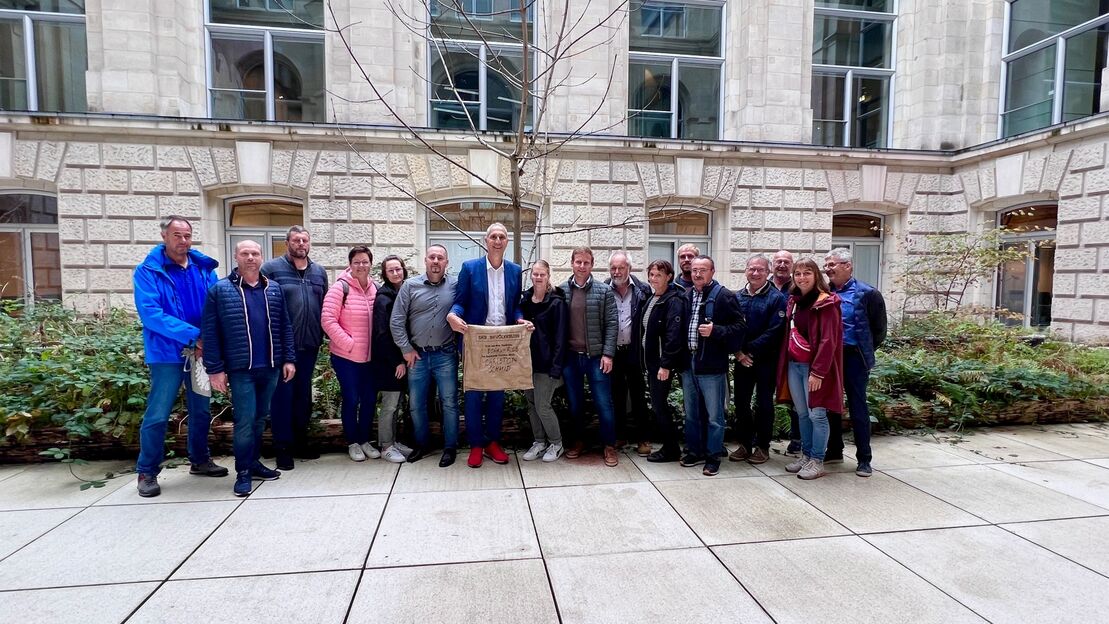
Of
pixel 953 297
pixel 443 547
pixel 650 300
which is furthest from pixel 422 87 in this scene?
pixel 953 297

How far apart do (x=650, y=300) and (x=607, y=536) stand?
6.97 ft

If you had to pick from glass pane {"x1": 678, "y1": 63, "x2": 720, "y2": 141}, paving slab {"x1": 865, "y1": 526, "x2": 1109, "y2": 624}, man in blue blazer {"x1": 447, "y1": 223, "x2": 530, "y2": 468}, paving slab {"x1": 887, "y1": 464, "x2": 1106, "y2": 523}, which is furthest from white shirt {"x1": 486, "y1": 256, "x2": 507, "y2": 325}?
glass pane {"x1": 678, "y1": 63, "x2": 720, "y2": 141}

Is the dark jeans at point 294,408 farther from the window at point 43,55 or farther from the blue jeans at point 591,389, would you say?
the window at point 43,55

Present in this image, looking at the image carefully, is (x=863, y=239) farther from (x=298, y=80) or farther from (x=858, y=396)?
(x=298, y=80)

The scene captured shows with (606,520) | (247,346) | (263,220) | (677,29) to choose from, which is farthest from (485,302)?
(677,29)

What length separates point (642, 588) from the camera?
2975mm

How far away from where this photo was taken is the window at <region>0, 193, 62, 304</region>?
11375 millimetres

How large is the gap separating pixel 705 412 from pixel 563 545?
2.14 meters

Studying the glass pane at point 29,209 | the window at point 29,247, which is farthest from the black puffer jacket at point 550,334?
the glass pane at point 29,209

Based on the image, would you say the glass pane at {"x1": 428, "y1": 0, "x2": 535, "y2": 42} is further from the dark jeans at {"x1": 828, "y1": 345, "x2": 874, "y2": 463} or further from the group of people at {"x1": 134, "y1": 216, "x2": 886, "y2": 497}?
the dark jeans at {"x1": 828, "y1": 345, "x2": 874, "y2": 463}

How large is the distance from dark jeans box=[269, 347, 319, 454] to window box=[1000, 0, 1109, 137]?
51.3ft

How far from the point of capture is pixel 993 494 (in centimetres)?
433

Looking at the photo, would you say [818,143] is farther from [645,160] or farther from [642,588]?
[642,588]

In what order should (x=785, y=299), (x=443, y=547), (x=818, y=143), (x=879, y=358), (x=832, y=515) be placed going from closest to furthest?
(x=443, y=547), (x=832, y=515), (x=785, y=299), (x=879, y=358), (x=818, y=143)
